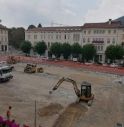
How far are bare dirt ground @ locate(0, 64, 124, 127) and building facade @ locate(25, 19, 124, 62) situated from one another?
30.2 meters

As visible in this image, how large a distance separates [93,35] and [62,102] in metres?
53.8

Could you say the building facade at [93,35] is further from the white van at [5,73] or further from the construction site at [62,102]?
the white van at [5,73]

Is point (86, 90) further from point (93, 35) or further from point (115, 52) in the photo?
point (93, 35)

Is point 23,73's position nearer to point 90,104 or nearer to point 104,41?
point 90,104

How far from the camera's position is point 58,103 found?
36.2 m

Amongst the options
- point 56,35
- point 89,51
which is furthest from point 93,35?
point 56,35

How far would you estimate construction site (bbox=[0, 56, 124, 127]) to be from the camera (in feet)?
97.1

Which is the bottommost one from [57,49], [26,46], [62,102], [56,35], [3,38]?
[62,102]

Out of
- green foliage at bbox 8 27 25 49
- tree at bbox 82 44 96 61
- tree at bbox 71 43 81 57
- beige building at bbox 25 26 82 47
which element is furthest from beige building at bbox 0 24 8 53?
tree at bbox 82 44 96 61

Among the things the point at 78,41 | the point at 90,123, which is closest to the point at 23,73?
the point at 90,123

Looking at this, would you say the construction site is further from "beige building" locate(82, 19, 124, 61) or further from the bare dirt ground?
"beige building" locate(82, 19, 124, 61)

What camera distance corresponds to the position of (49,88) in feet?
149

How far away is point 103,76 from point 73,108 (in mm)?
26016

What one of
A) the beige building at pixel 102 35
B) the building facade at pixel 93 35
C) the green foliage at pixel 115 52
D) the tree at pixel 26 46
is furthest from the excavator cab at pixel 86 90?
the tree at pixel 26 46
